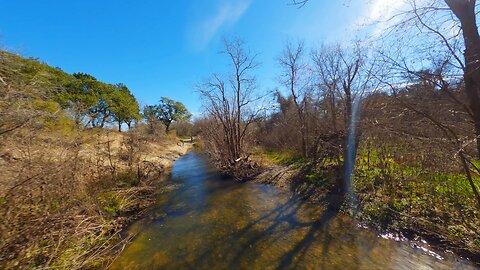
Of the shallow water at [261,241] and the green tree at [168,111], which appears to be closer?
the shallow water at [261,241]

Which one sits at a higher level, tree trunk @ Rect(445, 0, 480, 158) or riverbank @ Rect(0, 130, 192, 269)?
tree trunk @ Rect(445, 0, 480, 158)

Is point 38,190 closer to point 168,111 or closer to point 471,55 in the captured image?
point 471,55

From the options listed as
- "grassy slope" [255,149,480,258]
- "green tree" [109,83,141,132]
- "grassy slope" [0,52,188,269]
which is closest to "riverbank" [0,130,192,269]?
"grassy slope" [0,52,188,269]

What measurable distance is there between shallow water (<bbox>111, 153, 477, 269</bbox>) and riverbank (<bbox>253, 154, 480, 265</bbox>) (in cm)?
31

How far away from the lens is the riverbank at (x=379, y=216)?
4680 millimetres

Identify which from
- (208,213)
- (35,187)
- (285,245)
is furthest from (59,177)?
(285,245)

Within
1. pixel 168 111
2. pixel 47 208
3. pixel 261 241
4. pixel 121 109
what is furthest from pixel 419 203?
pixel 168 111

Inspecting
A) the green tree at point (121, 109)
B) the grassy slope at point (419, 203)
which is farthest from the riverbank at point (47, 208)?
the green tree at point (121, 109)

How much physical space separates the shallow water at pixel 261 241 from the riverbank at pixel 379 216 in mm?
311

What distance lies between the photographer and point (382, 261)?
458cm

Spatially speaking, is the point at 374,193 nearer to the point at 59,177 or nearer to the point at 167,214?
the point at 167,214

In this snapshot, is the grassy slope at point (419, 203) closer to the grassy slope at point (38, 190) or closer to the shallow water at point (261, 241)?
the shallow water at point (261, 241)

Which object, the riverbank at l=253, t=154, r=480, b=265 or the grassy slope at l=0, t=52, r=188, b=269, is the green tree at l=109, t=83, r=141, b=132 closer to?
the grassy slope at l=0, t=52, r=188, b=269

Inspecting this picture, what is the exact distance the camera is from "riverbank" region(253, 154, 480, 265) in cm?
468
